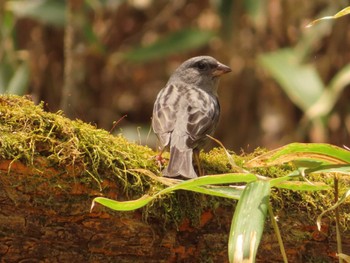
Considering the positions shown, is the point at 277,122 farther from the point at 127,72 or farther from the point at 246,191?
the point at 246,191

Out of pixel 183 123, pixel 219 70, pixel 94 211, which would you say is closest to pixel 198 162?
pixel 183 123

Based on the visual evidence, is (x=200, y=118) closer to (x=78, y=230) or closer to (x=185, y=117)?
(x=185, y=117)

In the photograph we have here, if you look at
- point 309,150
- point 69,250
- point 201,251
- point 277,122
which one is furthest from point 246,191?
point 277,122

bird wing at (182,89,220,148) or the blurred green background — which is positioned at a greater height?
the blurred green background

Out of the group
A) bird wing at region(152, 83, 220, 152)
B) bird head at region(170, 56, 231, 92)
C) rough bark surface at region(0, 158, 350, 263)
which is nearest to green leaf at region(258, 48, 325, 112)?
bird head at region(170, 56, 231, 92)

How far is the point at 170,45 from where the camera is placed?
27.9 ft

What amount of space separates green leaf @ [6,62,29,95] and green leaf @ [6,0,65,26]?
1.71ft

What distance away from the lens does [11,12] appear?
25.4 ft

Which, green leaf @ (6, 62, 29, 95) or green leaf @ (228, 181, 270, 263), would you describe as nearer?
green leaf @ (228, 181, 270, 263)

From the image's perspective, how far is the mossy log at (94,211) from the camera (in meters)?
3.39

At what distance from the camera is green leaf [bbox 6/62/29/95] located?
750 centimetres

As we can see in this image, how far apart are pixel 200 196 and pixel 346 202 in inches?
28.4

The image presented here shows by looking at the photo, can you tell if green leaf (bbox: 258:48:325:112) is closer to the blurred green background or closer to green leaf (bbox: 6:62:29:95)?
the blurred green background

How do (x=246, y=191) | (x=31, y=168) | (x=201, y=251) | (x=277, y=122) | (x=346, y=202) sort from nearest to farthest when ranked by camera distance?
1. (x=246, y=191)
2. (x=31, y=168)
3. (x=201, y=251)
4. (x=346, y=202)
5. (x=277, y=122)
